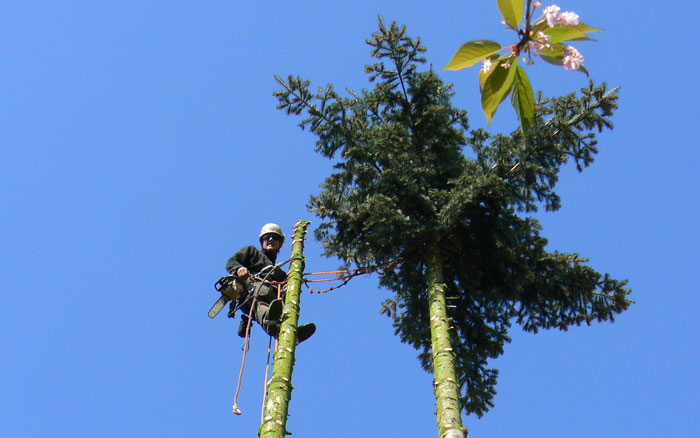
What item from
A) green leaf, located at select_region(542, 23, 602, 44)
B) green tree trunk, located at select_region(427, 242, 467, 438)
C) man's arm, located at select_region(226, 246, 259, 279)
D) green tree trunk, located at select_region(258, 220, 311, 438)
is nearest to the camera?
green leaf, located at select_region(542, 23, 602, 44)

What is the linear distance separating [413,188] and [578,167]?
1937 mm

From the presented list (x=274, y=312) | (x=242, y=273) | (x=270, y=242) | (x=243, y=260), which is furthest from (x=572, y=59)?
(x=270, y=242)

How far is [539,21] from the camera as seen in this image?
2.57m

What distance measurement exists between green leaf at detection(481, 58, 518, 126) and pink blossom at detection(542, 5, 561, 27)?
180 millimetres

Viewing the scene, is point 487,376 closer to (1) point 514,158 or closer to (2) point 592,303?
(2) point 592,303

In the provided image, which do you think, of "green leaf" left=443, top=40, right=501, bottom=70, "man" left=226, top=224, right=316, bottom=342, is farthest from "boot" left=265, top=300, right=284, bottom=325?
"green leaf" left=443, top=40, right=501, bottom=70

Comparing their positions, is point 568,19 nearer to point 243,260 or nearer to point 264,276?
point 264,276

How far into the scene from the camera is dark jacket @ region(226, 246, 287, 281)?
7945 millimetres

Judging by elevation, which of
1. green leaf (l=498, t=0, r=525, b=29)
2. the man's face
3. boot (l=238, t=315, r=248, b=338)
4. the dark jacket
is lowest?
green leaf (l=498, t=0, r=525, b=29)

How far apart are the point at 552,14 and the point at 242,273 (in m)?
5.67

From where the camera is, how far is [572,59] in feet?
8.34

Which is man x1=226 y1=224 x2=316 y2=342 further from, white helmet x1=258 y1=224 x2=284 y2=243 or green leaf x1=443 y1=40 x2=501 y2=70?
green leaf x1=443 y1=40 x2=501 y2=70

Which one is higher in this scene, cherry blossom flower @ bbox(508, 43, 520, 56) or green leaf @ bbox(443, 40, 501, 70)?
cherry blossom flower @ bbox(508, 43, 520, 56)

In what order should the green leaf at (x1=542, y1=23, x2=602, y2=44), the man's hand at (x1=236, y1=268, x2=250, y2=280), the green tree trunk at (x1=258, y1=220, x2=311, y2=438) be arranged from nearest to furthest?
the green leaf at (x1=542, y1=23, x2=602, y2=44), the green tree trunk at (x1=258, y1=220, x2=311, y2=438), the man's hand at (x1=236, y1=268, x2=250, y2=280)
